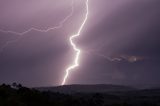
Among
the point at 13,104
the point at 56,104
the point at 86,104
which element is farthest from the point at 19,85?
the point at 86,104

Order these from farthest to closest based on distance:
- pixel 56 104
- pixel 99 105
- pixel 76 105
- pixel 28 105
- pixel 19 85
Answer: pixel 99 105 → pixel 76 105 → pixel 19 85 → pixel 56 104 → pixel 28 105

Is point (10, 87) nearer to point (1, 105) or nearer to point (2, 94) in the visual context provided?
point (2, 94)

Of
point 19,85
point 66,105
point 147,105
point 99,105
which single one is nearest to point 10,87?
point 19,85

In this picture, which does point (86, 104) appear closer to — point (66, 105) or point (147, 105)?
point (66, 105)

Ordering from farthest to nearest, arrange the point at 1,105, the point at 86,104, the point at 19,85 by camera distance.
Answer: the point at 86,104 → the point at 19,85 → the point at 1,105

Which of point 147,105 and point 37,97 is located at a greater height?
point 147,105

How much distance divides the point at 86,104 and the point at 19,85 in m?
18.1

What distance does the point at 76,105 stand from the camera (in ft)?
202

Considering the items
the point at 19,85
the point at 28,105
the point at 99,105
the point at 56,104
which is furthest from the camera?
the point at 99,105

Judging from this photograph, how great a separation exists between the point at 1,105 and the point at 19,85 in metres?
12.6

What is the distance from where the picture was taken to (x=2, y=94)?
48281 mm

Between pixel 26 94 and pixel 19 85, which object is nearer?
pixel 26 94

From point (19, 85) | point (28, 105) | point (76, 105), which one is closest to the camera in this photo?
point (28, 105)

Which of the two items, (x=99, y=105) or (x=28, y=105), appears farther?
(x=99, y=105)
